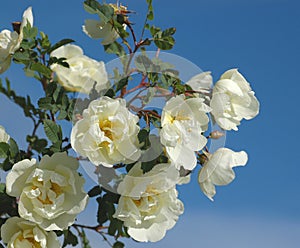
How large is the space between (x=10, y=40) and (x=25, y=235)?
1.80 ft

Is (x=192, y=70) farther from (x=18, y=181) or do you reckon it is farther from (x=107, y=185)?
(x=18, y=181)

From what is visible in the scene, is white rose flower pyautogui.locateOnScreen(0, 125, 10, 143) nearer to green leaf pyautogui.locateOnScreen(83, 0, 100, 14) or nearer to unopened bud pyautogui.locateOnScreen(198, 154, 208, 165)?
green leaf pyautogui.locateOnScreen(83, 0, 100, 14)

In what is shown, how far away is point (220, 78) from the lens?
→ 1434mm

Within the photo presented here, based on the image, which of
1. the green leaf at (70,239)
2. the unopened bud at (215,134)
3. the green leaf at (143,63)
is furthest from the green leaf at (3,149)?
the unopened bud at (215,134)

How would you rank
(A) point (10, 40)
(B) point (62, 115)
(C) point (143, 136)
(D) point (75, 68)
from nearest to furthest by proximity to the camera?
(C) point (143, 136) < (B) point (62, 115) < (A) point (10, 40) < (D) point (75, 68)

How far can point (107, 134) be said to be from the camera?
4.16ft

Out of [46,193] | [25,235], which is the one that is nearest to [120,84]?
[46,193]

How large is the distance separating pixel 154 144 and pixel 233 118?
0.76 ft

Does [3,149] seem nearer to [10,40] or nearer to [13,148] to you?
[13,148]

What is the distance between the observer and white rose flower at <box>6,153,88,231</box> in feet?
4.23

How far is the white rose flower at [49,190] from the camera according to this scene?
4.23 ft

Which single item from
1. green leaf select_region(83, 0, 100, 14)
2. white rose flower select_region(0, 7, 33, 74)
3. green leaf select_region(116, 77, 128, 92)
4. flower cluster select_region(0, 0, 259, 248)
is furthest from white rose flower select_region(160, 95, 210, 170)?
→ white rose flower select_region(0, 7, 33, 74)

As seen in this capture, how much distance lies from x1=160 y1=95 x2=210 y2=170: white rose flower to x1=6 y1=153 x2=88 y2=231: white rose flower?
234mm

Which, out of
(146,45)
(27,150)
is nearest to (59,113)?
(27,150)
